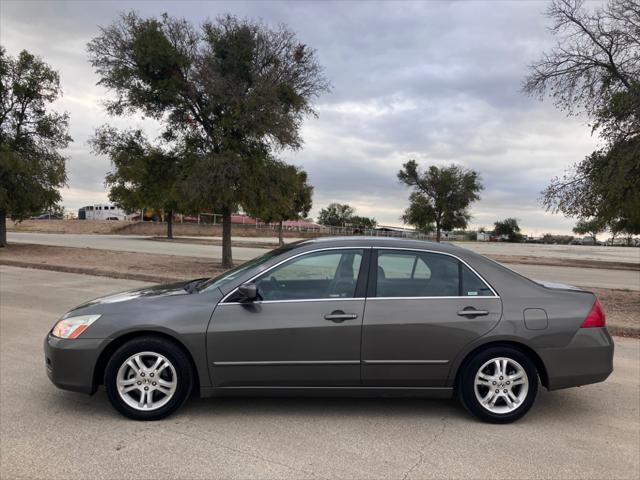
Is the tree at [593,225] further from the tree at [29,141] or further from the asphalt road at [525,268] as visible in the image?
the tree at [29,141]

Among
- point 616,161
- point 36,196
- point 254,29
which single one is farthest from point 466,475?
point 36,196

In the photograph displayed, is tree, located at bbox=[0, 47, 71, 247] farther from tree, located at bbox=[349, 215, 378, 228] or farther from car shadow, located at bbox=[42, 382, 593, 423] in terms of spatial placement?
tree, located at bbox=[349, 215, 378, 228]

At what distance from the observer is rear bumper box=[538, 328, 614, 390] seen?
3.99 m

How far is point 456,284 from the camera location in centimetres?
412

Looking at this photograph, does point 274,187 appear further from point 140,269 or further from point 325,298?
point 325,298

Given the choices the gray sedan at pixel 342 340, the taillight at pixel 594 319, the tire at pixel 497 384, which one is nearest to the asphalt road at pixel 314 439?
the tire at pixel 497 384

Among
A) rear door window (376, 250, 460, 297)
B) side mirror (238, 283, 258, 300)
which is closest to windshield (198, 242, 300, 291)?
side mirror (238, 283, 258, 300)

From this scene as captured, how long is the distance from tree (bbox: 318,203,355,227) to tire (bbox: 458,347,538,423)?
12185 centimetres

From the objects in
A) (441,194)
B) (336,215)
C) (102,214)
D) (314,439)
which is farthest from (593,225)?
(336,215)

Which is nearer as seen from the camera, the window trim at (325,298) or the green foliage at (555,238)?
the window trim at (325,298)

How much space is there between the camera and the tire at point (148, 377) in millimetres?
3842

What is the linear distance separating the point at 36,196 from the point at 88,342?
19.6 m

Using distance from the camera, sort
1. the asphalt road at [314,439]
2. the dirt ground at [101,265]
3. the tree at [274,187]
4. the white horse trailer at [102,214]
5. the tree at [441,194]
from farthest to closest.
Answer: the white horse trailer at [102,214] → the tree at [441,194] → the tree at [274,187] → the dirt ground at [101,265] → the asphalt road at [314,439]

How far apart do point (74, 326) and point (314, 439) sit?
209 centimetres
